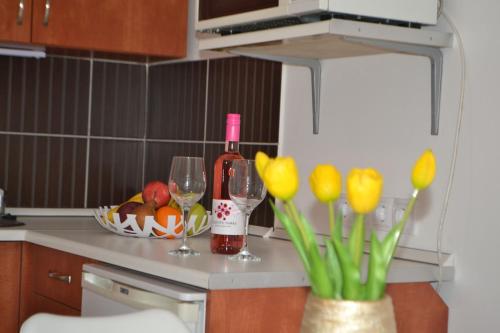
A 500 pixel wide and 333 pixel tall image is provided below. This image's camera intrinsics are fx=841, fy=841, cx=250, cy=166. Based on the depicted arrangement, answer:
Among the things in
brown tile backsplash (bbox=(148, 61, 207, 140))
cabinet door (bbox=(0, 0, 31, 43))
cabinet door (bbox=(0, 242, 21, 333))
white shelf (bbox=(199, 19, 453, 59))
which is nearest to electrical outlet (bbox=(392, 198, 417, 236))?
white shelf (bbox=(199, 19, 453, 59))

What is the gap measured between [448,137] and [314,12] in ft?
1.50

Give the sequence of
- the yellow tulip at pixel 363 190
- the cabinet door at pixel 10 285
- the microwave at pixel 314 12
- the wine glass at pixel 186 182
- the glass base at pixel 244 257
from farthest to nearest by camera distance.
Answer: the cabinet door at pixel 10 285
the wine glass at pixel 186 182
the glass base at pixel 244 257
the microwave at pixel 314 12
the yellow tulip at pixel 363 190

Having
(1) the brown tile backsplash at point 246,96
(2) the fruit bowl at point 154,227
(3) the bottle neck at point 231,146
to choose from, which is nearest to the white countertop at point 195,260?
(2) the fruit bowl at point 154,227

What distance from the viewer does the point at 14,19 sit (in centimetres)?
266

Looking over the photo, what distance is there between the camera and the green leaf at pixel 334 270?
0.92 metres

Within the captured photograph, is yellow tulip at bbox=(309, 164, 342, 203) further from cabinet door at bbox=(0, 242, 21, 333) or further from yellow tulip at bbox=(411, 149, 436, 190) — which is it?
cabinet door at bbox=(0, 242, 21, 333)

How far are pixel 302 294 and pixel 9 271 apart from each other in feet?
3.49

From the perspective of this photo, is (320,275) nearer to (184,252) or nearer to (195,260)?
(195,260)

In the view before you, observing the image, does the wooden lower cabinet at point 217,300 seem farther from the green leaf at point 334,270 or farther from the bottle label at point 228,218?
the green leaf at point 334,270

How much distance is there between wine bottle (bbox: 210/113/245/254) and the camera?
1.96m

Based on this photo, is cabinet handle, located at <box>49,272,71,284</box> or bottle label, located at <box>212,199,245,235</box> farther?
cabinet handle, located at <box>49,272,71,284</box>

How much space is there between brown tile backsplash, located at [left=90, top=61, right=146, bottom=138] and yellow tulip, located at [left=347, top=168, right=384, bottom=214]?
236 centimetres

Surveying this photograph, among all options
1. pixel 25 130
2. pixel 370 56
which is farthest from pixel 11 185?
pixel 370 56

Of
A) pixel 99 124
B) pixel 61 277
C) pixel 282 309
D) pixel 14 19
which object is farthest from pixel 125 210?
pixel 99 124
